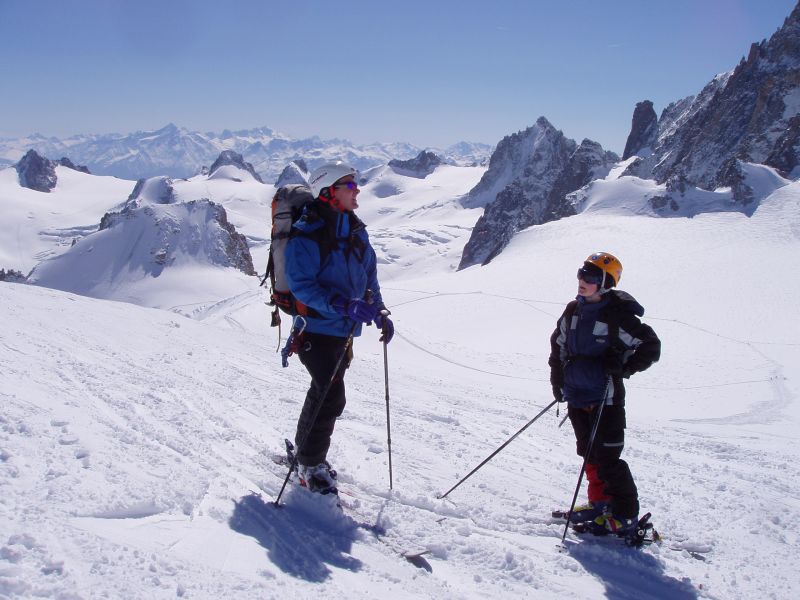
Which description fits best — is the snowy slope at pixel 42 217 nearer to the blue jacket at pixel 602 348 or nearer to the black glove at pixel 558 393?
the black glove at pixel 558 393

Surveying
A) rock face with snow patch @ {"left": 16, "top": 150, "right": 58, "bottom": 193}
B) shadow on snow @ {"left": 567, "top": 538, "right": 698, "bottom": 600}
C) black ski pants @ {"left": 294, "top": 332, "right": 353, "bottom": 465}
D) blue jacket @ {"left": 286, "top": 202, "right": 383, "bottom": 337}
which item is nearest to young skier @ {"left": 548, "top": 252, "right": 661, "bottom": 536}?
shadow on snow @ {"left": 567, "top": 538, "right": 698, "bottom": 600}

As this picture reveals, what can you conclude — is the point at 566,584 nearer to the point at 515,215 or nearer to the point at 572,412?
the point at 572,412

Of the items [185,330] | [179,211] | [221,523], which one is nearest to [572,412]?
[221,523]

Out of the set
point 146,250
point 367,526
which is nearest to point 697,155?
point 146,250

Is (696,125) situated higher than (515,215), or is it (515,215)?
(696,125)

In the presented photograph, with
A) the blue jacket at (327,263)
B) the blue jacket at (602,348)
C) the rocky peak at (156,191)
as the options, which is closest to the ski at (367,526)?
the blue jacket at (327,263)

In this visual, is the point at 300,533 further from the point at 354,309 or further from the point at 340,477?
the point at 354,309

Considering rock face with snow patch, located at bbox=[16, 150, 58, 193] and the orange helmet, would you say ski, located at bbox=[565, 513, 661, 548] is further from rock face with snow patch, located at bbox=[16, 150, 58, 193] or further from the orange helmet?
rock face with snow patch, located at bbox=[16, 150, 58, 193]

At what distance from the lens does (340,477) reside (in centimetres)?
513

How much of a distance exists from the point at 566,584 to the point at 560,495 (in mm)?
1547

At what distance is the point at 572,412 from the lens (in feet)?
15.9

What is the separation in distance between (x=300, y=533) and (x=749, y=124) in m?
86.5

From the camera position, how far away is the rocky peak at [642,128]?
13038cm

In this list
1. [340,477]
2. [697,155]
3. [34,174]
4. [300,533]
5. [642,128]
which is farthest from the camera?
[34,174]
